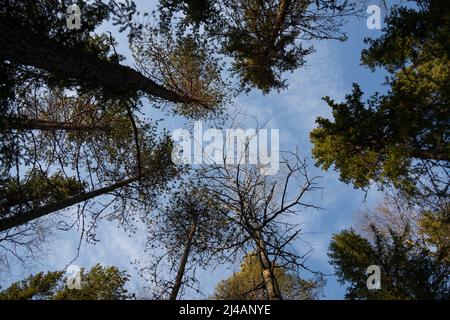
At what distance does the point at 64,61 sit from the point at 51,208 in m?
4.15

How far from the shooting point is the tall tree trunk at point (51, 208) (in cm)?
739

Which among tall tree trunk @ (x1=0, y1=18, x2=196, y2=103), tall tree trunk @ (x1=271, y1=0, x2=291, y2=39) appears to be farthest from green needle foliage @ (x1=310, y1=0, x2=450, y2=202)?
tall tree trunk @ (x1=0, y1=18, x2=196, y2=103)

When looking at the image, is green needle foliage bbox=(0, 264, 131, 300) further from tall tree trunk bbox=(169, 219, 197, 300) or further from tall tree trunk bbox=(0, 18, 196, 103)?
tall tree trunk bbox=(0, 18, 196, 103)

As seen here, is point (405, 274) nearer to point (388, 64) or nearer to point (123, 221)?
point (388, 64)

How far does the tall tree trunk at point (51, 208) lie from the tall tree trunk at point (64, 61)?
10.3 feet

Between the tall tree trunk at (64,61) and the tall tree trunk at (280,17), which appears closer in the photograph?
the tall tree trunk at (64,61)

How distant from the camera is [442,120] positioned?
24.0 ft

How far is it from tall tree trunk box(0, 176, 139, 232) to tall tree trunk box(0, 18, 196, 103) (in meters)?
3.14

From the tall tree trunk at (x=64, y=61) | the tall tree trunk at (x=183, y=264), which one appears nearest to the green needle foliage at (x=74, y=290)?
the tall tree trunk at (x=183, y=264)

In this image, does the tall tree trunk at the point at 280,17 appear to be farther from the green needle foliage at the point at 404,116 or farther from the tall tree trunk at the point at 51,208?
the tall tree trunk at the point at 51,208

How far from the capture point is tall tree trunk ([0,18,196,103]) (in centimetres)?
521

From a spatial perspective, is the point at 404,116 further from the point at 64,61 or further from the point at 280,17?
the point at 64,61

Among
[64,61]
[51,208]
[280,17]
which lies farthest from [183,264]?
[280,17]

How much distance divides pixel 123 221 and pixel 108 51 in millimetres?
4566
